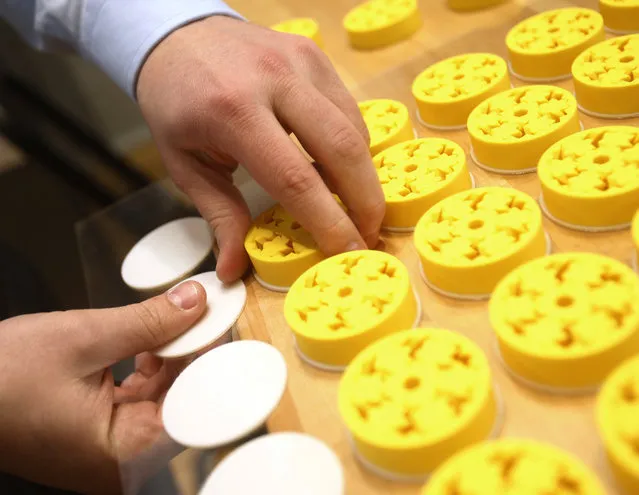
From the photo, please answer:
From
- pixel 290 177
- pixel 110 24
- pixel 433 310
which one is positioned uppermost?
pixel 110 24

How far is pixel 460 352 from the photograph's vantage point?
1.95 ft

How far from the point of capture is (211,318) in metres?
0.79

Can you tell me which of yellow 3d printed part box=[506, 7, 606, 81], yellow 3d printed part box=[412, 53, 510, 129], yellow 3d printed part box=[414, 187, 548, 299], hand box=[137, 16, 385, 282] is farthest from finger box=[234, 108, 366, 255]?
yellow 3d printed part box=[506, 7, 606, 81]

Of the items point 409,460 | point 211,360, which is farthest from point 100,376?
point 409,460

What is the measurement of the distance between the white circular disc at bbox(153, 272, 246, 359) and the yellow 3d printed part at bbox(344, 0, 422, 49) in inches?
26.8

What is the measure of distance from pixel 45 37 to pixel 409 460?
43.6 inches

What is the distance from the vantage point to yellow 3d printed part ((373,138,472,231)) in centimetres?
83

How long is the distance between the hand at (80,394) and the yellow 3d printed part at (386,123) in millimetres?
410

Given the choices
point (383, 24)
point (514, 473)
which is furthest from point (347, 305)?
point (383, 24)

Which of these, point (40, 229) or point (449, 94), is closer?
point (449, 94)

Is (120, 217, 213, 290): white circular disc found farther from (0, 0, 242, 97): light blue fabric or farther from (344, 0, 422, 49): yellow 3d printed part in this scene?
(344, 0, 422, 49): yellow 3d printed part

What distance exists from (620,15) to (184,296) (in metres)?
0.83

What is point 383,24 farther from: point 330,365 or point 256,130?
point 330,365

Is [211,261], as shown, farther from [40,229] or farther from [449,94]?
[40,229]
